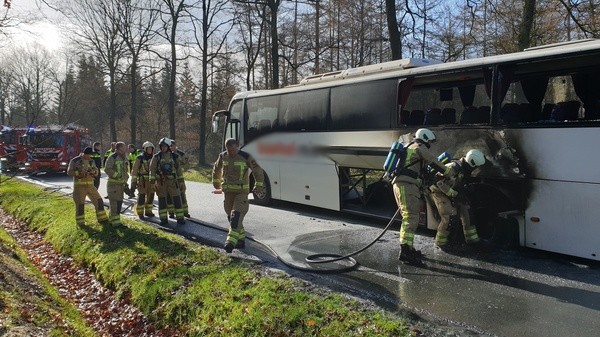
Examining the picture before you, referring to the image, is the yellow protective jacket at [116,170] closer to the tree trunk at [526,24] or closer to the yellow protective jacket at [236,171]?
the yellow protective jacket at [236,171]

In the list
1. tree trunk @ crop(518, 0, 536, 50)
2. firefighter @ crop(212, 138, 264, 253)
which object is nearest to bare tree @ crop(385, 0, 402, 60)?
tree trunk @ crop(518, 0, 536, 50)

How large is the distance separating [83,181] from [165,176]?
69.3 inches

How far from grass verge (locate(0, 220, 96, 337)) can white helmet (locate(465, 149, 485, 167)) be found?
561 centimetres

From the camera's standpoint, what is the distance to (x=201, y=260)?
724 cm

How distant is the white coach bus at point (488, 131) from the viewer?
A: 6.46 m

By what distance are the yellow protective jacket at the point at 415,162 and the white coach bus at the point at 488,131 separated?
3.39ft

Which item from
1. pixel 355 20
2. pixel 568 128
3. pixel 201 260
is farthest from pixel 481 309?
pixel 355 20

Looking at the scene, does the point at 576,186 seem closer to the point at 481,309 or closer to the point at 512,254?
the point at 512,254

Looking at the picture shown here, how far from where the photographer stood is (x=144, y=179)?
11.2 m

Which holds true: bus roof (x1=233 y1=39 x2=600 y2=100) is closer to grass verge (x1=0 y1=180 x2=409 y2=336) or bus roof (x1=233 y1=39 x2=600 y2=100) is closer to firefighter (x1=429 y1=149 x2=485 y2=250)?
firefighter (x1=429 y1=149 x2=485 y2=250)

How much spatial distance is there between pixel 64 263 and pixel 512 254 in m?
7.91

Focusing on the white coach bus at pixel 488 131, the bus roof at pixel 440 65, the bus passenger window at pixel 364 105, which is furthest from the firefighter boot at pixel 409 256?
the bus roof at pixel 440 65

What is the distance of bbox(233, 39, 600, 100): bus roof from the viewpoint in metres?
6.50

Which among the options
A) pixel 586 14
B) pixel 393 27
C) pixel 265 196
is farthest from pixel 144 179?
pixel 586 14
